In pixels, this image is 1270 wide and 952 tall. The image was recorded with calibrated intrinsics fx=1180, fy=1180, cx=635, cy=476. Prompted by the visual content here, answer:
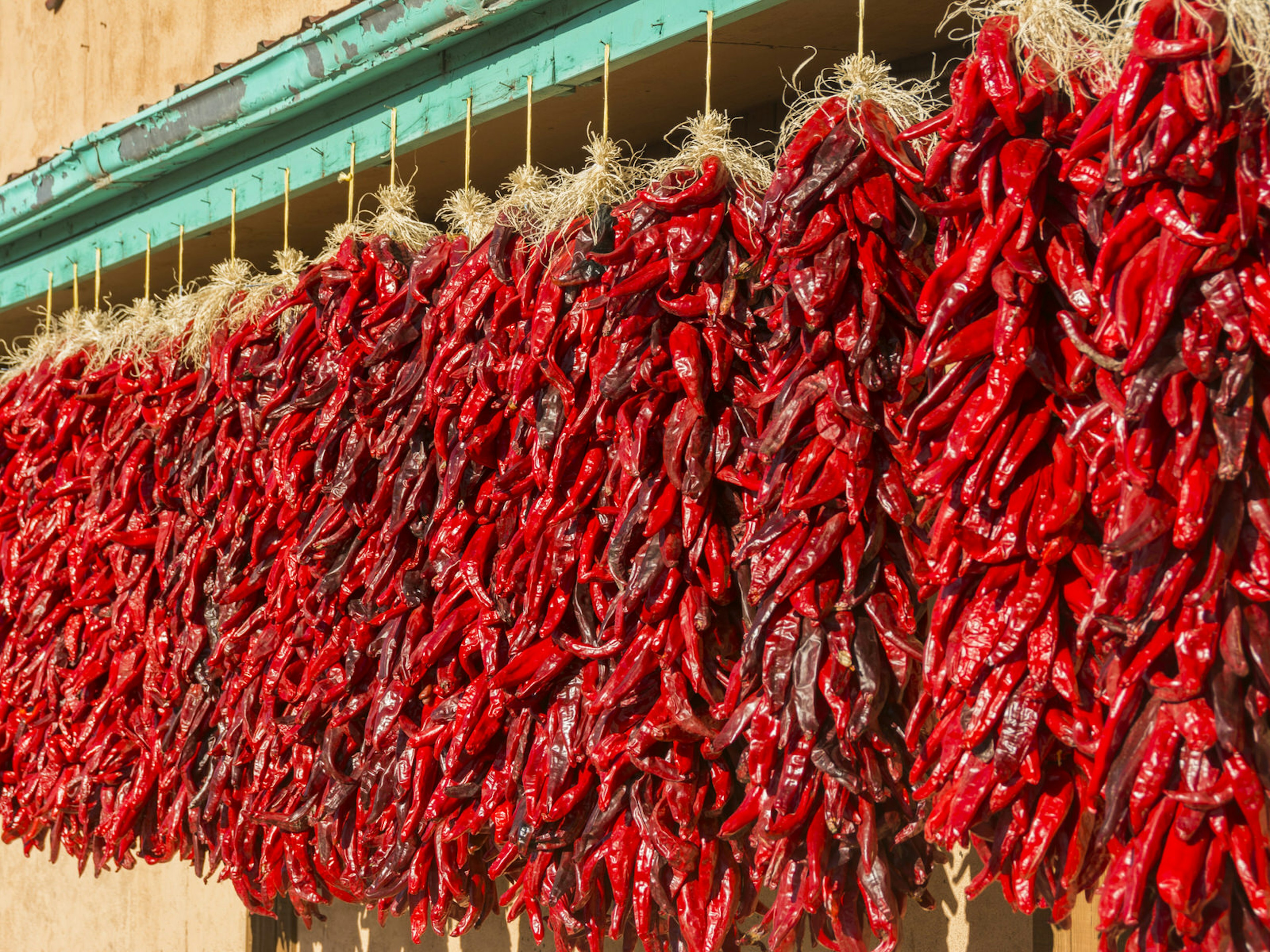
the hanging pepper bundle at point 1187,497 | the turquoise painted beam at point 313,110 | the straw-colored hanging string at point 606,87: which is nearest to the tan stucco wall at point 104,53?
the turquoise painted beam at point 313,110

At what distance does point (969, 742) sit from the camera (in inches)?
62.5

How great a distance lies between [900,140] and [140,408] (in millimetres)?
2208

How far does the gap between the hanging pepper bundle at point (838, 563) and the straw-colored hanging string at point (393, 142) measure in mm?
1119

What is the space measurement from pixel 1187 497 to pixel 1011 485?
251 millimetres

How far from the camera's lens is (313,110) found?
296 cm

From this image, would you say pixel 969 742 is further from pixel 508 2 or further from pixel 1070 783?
pixel 508 2

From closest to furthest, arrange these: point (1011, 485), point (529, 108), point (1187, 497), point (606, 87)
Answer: point (1187, 497), point (1011, 485), point (606, 87), point (529, 108)

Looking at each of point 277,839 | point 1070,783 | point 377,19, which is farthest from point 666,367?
point 277,839

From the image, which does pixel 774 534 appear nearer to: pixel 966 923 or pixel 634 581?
pixel 634 581

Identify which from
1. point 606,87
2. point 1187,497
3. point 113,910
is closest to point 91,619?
point 113,910

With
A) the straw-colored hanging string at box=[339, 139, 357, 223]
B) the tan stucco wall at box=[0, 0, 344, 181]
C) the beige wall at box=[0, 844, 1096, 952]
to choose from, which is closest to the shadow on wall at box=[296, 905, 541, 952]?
the beige wall at box=[0, 844, 1096, 952]

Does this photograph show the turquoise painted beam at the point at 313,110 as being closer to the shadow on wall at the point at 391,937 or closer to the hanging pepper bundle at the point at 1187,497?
the hanging pepper bundle at the point at 1187,497

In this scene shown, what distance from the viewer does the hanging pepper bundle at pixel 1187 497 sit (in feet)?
4.56

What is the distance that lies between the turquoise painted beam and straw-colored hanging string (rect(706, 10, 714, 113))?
16 mm
